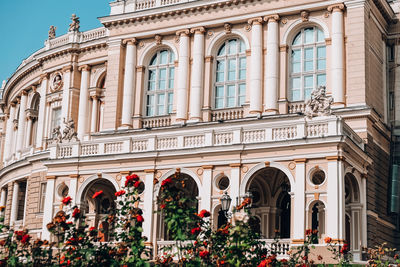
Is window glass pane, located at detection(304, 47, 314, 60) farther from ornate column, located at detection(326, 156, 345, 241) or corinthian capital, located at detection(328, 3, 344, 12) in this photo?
ornate column, located at detection(326, 156, 345, 241)

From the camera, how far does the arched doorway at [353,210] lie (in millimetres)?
35781

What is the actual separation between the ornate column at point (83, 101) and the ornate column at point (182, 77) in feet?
36.7

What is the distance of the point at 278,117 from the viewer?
1572 inches

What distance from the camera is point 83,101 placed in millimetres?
53125

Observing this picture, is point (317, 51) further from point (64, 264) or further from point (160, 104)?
point (64, 264)

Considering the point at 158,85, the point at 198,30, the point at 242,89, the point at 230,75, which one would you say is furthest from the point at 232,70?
the point at 158,85

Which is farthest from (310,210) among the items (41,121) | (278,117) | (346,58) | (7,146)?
(7,146)

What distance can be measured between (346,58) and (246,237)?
24219 mm

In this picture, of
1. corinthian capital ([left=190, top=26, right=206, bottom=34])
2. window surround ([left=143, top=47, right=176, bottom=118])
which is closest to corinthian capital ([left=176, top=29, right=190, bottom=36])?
corinthian capital ([left=190, top=26, right=206, bottom=34])

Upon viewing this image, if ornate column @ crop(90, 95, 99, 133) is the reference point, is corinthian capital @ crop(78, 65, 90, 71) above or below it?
above

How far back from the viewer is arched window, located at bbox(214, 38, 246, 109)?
43.1 metres

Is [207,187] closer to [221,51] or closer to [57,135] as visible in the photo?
[221,51]

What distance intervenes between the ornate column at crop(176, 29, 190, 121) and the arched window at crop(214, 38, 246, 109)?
187 centimetres

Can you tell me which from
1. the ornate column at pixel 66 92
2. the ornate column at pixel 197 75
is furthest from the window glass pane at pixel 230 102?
the ornate column at pixel 66 92
